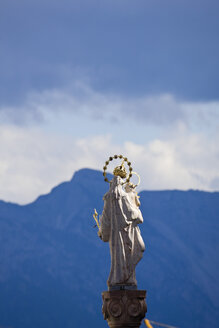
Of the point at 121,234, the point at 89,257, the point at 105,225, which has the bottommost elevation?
the point at 121,234

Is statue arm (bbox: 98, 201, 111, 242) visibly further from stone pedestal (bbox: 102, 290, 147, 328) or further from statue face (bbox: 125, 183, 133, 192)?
stone pedestal (bbox: 102, 290, 147, 328)

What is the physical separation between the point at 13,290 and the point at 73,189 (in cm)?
1390

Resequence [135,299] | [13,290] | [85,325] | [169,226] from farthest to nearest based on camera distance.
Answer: [169,226] → [13,290] → [85,325] → [135,299]

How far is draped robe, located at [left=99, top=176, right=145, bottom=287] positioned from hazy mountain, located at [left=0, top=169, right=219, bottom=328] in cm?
5108

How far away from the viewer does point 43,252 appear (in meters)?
81.2

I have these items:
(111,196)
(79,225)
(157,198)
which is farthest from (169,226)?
(111,196)

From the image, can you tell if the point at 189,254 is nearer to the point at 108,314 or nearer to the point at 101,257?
the point at 101,257

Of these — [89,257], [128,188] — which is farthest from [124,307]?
[89,257]

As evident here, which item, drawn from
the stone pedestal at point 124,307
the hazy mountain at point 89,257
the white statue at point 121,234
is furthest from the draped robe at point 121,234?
the hazy mountain at point 89,257

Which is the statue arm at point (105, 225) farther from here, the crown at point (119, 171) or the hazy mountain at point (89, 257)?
the hazy mountain at point (89, 257)

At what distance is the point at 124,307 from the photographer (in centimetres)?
1945

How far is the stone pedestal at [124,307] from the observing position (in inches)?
766

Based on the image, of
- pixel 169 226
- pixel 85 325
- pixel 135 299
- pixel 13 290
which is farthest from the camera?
pixel 169 226

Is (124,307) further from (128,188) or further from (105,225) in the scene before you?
(128,188)
